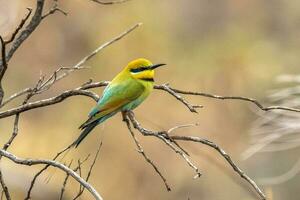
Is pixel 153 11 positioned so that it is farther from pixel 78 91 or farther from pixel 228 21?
pixel 78 91

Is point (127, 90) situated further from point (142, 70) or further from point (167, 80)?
point (167, 80)

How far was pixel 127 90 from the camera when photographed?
273cm

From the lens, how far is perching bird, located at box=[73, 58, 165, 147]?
8.40ft

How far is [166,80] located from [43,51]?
1426 mm

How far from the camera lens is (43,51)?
8.59 metres

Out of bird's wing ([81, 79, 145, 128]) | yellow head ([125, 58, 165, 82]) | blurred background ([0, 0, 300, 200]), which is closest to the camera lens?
bird's wing ([81, 79, 145, 128])

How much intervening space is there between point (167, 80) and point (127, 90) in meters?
5.55

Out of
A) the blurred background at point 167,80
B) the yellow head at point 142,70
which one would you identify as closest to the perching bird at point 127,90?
the yellow head at point 142,70

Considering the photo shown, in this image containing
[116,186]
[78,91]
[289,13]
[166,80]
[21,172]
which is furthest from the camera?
[289,13]

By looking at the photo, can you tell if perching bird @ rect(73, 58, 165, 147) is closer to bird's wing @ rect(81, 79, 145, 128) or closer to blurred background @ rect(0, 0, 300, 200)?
bird's wing @ rect(81, 79, 145, 128)

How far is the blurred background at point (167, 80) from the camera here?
7.18 m

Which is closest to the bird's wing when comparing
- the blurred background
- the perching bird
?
the perching bird

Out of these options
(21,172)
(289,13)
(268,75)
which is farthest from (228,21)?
(21,172)

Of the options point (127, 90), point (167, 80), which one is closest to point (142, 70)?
point (127, 90)
